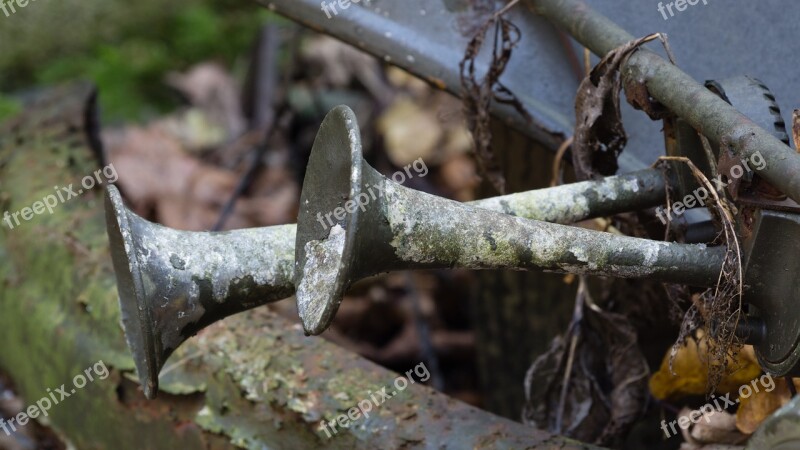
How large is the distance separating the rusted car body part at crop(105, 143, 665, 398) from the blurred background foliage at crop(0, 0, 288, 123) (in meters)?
3.11

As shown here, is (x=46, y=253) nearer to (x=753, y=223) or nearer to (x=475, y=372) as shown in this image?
(x=753, y=223)

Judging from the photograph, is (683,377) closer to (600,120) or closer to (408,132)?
(600,120)

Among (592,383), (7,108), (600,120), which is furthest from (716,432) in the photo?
(7,108)

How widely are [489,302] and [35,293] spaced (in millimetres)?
1265

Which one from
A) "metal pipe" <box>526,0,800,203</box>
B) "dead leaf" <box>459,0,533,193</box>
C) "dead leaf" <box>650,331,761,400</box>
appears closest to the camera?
"metal pipe" <box>526,0,800,203</box>

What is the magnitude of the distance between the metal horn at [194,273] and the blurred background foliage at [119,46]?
310cm

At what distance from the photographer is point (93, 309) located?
1.81 metres

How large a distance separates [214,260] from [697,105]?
2.21 ft

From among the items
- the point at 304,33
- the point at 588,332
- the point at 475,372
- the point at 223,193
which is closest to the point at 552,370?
the point at 588,332

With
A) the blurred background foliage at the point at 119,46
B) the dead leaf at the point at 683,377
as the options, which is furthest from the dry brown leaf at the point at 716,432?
the blurred background foliage at the point at 119,46

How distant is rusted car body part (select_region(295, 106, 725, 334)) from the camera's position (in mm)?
1104

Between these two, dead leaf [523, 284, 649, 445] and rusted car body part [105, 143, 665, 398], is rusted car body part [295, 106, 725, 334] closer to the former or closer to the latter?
rusted car body part [105, 143, 665, 398]

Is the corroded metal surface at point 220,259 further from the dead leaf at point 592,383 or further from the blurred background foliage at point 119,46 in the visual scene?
the blurred background foliage at point 119,46

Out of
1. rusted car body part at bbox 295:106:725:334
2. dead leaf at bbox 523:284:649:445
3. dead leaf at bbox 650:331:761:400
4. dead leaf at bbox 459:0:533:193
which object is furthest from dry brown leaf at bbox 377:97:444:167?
rusted car body part at bbox 295:106:725:334
